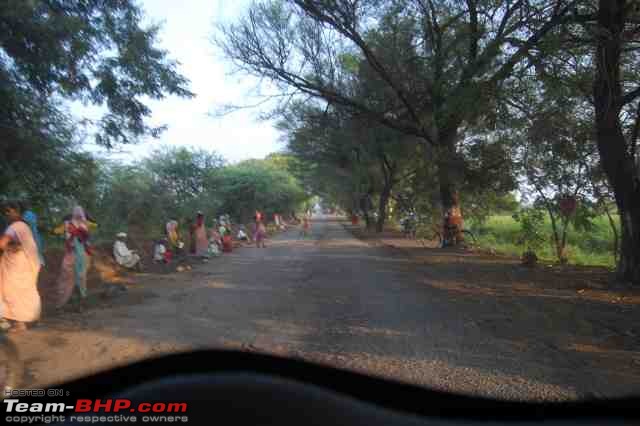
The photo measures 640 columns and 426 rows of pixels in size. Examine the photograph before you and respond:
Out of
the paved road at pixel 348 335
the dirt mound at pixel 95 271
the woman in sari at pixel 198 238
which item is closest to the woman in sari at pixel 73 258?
the paved road at pixel 348 335

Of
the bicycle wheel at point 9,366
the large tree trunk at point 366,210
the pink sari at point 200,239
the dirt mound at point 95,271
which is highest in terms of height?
the large tree trunk at point 366,210

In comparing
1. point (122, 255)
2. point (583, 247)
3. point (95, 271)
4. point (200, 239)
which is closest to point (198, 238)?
point (200, 239)

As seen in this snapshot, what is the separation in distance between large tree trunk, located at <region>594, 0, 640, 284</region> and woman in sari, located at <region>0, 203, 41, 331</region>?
9533 millimetres

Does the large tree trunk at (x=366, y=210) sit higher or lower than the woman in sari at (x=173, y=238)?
higher

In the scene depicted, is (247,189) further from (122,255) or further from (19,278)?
(19,278)

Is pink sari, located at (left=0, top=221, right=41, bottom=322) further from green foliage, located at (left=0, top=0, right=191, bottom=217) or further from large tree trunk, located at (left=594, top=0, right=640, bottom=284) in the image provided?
large tree trunk, located at (left=594, top=0, right=640, bottom=284)

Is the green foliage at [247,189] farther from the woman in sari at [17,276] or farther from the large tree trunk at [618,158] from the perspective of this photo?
the large tree trunk at [618,158]

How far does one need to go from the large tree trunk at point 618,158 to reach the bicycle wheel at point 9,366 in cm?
947

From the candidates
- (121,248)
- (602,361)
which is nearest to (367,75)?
(121,248)

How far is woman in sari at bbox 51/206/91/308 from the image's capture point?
24.3 feet

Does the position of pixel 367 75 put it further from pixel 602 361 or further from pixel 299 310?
pixel 602 361

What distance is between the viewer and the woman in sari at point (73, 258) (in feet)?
24.3

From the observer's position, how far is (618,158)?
28.0ft

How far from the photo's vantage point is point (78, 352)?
492cm
